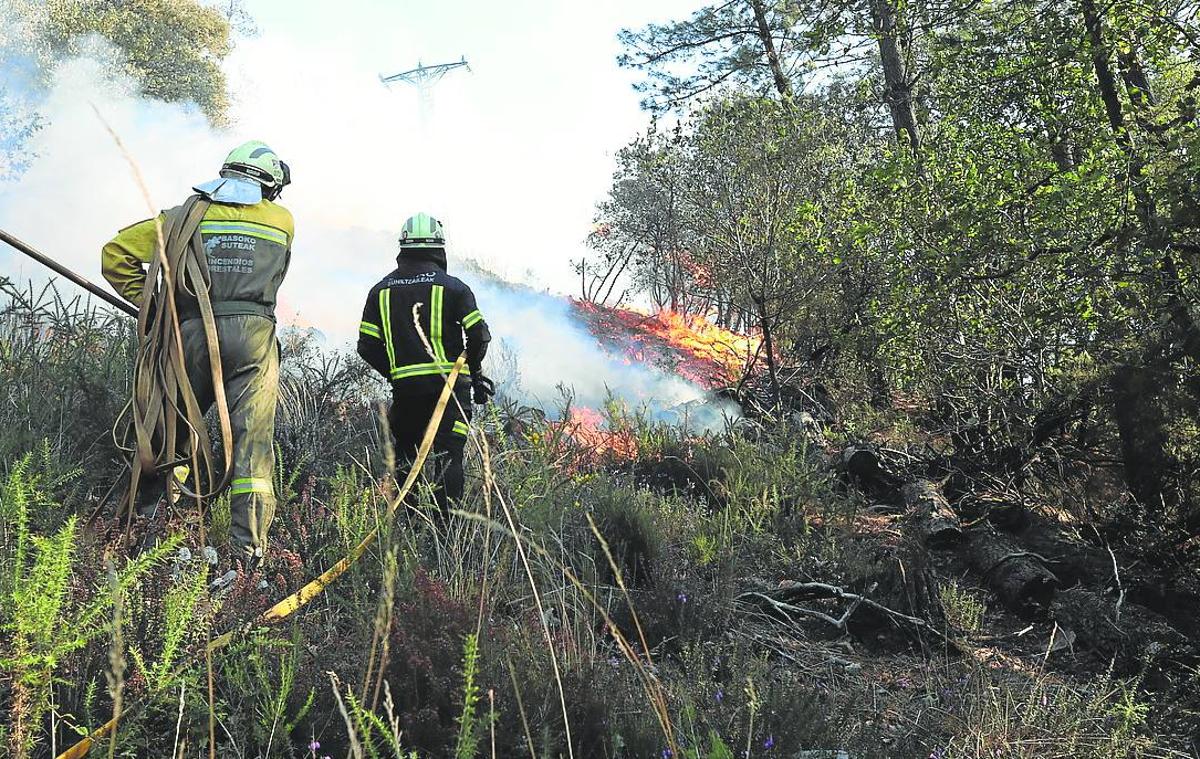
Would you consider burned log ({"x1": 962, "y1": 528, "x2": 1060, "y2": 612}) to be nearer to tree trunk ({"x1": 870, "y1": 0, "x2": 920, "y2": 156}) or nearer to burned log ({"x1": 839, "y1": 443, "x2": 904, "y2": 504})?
burned log ({"x1": 839, "y1": 443, "x2": 904, "y2": 504})

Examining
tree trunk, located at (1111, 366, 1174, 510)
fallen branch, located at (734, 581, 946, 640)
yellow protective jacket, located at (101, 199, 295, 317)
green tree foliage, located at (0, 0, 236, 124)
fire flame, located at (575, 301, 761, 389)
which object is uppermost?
green tree foliage, located at (0, 0, 236, 124)

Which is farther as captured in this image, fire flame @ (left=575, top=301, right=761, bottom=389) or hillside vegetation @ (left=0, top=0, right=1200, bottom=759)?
fire flame @ (left=575, top=301, right=761, bottom=389)

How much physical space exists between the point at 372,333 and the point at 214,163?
15.1 meters

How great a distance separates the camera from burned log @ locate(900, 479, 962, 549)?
591cm

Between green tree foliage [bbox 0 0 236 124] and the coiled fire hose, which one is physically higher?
green tree foliage [bbox 0 0 236 124]

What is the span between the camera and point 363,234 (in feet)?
63.6

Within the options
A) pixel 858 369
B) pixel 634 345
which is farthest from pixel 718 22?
pixel 858 369

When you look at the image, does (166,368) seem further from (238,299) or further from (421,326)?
(421,326)

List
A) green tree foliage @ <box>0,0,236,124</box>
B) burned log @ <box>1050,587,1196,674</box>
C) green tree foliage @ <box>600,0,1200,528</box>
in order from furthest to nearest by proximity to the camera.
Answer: green tree foliage @ <box>0,0,236,124</box> → green tree foliage @ <box>600,0,1200,528</box> → burned log @ <box>1050,587,1196,674</box>

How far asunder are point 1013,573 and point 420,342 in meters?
3.62

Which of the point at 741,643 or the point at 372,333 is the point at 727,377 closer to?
the point at 372,333

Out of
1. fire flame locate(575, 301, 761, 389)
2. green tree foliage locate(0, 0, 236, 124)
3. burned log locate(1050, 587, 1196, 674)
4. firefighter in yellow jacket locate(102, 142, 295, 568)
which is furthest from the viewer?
green tree foliage locate(0, 0, 236, 124)

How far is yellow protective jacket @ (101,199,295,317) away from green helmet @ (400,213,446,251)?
1.21 metres

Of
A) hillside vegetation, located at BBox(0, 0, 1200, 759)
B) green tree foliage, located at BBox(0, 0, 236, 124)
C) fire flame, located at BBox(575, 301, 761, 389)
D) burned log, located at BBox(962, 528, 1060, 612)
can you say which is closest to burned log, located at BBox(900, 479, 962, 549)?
hillside vegetation, located at BBox(0, 0, 1200, 759)
